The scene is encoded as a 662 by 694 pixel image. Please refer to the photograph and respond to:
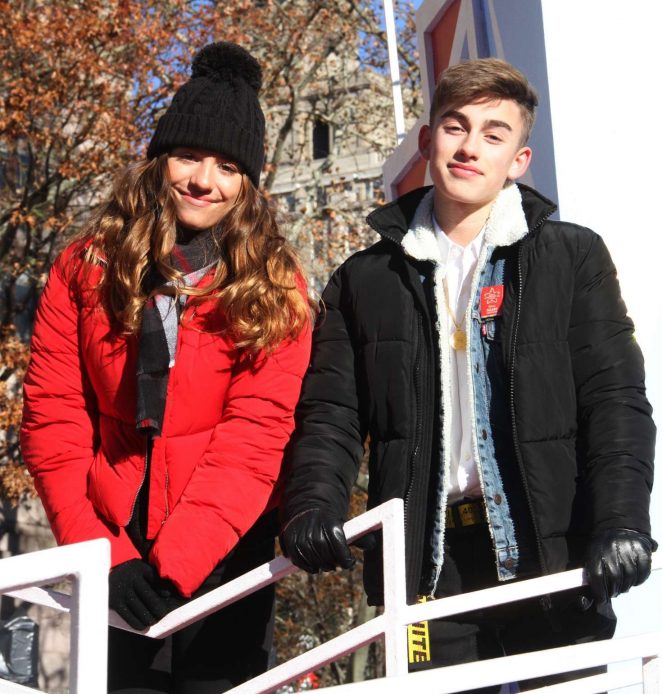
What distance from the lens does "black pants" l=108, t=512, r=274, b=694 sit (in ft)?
9.12

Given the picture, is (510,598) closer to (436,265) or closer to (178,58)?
(436,265)

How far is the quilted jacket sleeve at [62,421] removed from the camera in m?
2.79

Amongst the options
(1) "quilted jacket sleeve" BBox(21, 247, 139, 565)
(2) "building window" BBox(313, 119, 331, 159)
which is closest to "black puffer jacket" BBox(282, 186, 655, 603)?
(1) "quilted jacket sleeve" BBox(21, 247, 139, 565)

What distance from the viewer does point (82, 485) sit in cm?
284

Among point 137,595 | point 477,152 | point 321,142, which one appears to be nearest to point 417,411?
point 477,152

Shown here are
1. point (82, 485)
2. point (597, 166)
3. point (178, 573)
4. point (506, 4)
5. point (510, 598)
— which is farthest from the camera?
point (506, 4)

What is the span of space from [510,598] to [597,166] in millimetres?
1904

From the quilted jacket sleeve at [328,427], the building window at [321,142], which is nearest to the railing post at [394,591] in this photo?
the quilted jacket sleeve at [328,427]

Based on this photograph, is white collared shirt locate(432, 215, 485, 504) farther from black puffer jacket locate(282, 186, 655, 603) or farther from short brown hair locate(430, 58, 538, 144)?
short brown hair locate(430, 58, 538, 144)

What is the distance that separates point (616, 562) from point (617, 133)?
183 cm

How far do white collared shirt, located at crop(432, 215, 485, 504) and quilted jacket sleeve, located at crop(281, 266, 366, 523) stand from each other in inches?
→ 10.4

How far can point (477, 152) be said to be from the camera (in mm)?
2994

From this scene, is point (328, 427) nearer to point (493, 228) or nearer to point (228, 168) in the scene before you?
point (493, 228)

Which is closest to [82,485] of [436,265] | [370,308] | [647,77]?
[370,308]
